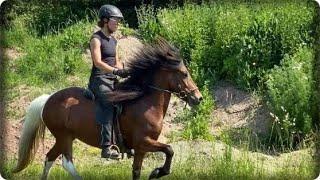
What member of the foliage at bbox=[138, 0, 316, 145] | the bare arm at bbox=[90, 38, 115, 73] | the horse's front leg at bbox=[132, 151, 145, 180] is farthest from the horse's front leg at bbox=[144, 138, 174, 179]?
the foliage at bbox=[138, 0, 316, 145]

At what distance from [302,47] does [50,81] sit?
4.99 meters

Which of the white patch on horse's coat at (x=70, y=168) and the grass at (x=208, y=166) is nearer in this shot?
the white patch on horse's coat at (x=70, y=168)

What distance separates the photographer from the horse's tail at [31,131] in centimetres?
816

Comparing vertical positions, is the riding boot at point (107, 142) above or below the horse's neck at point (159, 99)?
below

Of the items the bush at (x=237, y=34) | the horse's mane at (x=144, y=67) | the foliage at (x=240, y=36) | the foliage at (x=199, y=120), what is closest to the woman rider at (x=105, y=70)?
the horse's mane at (x=144, y=67)

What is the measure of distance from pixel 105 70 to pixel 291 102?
4219mm

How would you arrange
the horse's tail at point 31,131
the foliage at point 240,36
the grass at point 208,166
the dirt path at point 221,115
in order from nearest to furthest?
the horse's tail at point 31,131, the grass at point 208,166, the dirt path at point 221,115, the foliage at point 240,36

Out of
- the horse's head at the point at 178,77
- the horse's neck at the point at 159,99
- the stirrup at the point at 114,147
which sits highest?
the horse's head at the point at 178,77

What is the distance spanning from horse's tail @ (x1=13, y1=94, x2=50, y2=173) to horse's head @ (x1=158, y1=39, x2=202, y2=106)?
1638 millimetres

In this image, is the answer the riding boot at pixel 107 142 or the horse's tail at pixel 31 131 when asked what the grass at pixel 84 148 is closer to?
the horse's tail at pixel 31 131

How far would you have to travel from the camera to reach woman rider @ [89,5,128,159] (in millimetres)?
7348

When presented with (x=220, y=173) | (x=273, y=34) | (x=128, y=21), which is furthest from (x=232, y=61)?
(x=220, y=173)

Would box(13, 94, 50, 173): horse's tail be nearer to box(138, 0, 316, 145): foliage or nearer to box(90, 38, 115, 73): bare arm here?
box(90, 38, 115, 73): bare arm

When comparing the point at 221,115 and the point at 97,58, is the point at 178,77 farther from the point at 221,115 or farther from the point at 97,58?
the point at 221,115
